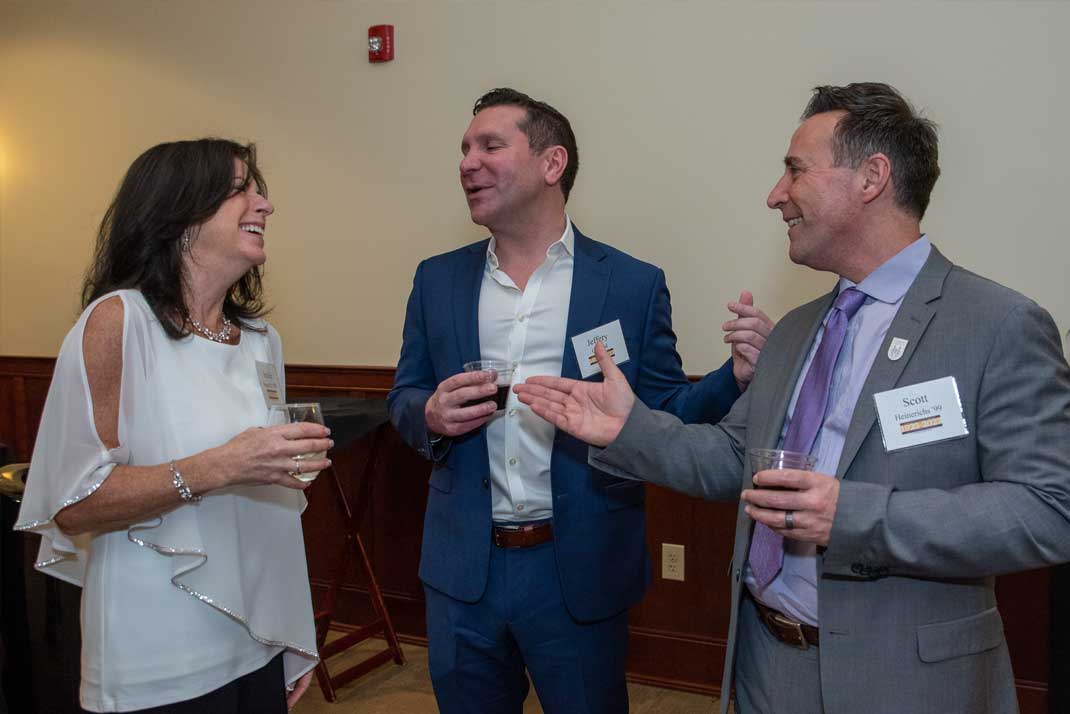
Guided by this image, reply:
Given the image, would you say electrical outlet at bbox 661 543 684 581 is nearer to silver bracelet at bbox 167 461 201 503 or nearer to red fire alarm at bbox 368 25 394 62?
silver bracelet at bbox 167 461 201 503

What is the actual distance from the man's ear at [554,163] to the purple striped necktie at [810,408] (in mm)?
869

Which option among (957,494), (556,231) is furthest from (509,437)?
(957,494)

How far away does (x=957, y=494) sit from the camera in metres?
1.43

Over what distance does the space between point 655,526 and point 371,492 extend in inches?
52.9

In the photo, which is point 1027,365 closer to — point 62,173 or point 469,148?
point 469,148

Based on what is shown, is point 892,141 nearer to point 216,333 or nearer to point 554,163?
point 554,163

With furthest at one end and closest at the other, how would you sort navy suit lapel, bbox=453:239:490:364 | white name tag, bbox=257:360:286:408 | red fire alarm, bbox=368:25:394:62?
1. red fire alarm, bbox=368:25:394:62
2. navy suit lapel, bbox=453:239:490:364
3. white name tag, bbox=257:360:286:408

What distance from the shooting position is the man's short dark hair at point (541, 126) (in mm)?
2318

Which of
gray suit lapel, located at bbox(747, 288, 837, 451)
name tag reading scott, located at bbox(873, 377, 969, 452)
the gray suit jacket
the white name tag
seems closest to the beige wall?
gray suit lapel, located at bbox(747, 288, 837, 451)

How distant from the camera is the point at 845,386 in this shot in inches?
65.2

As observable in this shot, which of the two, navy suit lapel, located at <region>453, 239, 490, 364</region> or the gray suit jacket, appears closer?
the gray suit jacket

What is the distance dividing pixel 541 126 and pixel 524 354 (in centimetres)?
62

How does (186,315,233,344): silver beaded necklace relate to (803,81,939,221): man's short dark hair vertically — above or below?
below

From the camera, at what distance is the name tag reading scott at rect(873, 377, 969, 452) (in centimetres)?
148
